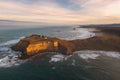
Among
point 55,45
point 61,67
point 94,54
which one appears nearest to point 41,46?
point 55,45

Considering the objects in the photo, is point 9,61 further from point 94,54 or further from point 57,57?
point 94,54

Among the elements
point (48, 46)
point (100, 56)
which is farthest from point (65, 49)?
point (100, 56)

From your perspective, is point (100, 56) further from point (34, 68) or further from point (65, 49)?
point (34, 68)

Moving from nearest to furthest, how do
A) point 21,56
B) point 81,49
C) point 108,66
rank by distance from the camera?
point 108,66 < point 21,56 < point 81,49

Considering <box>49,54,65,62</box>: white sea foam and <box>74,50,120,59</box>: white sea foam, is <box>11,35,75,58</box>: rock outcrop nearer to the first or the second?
<box>49,54,65,62</box>: white sea foam

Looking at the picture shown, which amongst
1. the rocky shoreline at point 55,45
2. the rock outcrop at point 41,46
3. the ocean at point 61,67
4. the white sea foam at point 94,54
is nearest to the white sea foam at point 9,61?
the ocean at point 61,67

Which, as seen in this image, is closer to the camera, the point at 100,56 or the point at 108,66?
the point at 108,66

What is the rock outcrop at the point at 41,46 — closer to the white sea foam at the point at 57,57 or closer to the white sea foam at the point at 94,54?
the white sea foam at the point at 57,57

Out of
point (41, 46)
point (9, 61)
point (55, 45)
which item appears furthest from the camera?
point (55, 45)
